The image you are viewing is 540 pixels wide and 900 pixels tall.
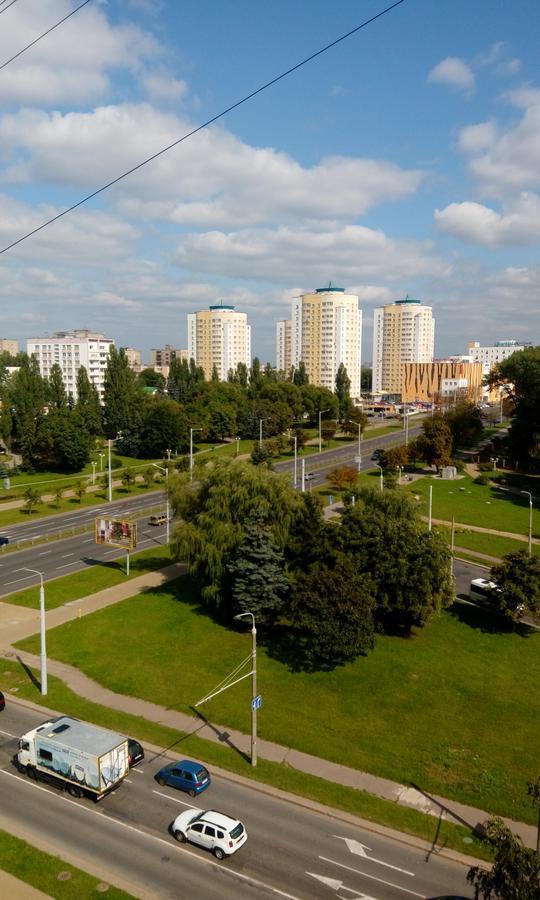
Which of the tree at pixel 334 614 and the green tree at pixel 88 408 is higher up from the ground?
the green tree at pixel 88 408

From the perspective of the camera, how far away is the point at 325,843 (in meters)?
20.4

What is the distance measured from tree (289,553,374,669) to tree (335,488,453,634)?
2021 millimetres

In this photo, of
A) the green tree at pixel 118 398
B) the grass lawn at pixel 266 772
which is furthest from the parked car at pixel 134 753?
the green tree at pixel 118 398

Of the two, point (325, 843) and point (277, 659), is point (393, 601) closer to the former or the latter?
point (277, 659)

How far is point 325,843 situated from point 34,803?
10.7m

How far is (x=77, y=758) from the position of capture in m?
22.5

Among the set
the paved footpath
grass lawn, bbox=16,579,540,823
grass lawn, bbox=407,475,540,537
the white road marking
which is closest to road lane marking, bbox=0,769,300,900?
the white road marking

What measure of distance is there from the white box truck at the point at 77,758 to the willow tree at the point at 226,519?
1635cm

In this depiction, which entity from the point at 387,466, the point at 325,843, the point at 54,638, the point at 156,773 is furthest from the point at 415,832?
the point at 387,466

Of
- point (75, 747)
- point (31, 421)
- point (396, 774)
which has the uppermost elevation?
point (31, 421)

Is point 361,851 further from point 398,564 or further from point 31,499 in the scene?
point 31,499

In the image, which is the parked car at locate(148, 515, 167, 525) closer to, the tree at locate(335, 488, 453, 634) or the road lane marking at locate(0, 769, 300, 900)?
the tree at locate(335, 488, 453, 634)

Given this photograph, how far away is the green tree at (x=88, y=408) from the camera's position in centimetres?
10589

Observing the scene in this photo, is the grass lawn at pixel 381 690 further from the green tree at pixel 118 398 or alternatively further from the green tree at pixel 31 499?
the green tree at pixel 118 398
